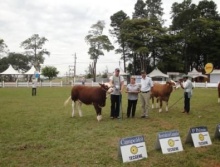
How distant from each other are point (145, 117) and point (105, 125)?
2.52 metres

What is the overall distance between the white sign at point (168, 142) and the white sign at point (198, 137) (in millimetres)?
534

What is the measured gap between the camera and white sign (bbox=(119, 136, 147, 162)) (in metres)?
6.09

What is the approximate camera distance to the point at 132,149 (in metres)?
6.22

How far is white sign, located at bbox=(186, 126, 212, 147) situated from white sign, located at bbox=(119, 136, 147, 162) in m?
1.57

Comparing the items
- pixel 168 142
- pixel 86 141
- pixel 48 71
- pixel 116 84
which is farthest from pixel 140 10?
pixel 168 142

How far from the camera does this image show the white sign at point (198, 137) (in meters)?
7.22

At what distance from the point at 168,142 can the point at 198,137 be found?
3.39ft

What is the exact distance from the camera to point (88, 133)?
9.03 meters

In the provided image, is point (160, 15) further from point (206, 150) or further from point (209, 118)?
point (206, 150)

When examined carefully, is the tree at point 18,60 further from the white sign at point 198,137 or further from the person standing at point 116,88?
the white sign at point 198,137

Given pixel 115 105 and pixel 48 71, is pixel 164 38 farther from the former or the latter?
pixel 115 105

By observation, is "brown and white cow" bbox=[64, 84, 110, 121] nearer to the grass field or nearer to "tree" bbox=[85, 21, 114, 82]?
the grass field

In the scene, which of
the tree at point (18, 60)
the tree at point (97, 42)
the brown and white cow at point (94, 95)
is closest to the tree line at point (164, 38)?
the tree at point (97, 42)

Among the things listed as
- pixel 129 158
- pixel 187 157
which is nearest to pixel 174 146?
pixel 187 157
